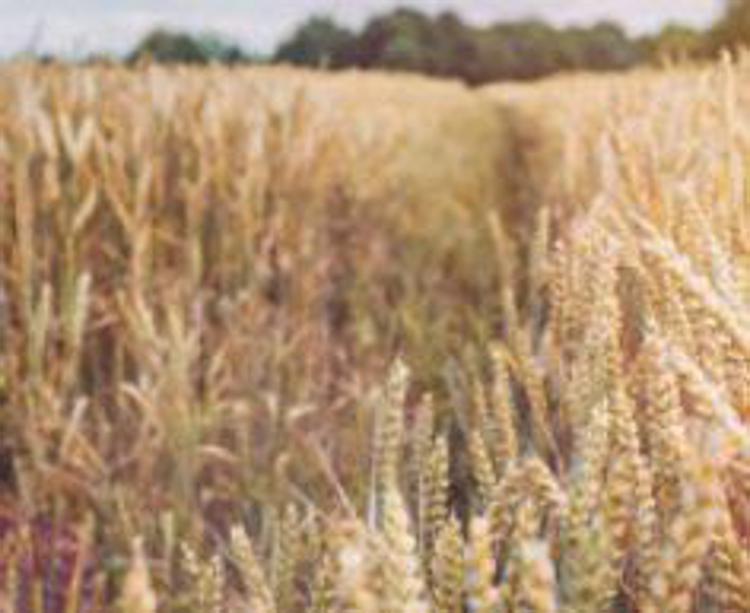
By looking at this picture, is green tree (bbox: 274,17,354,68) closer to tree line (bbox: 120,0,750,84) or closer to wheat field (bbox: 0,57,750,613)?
tree line (bbox: 120,0,750,84)

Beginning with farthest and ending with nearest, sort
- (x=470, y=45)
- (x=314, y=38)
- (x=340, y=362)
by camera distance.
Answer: (x=470, y=45)
(x=314, y=38)
(x=340, y=362)

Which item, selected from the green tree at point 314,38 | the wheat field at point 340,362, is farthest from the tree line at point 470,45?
the wheat field at point 340,362

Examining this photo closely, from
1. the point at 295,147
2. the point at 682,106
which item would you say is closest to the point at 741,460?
the point at 682,106

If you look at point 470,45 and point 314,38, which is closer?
point 314,38

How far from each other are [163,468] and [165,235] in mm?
750

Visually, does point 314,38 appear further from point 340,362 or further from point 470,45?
point 340,362

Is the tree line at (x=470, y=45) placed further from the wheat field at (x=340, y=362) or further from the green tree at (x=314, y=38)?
the wheat field at (x=340, y=362)

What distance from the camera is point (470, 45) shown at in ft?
152

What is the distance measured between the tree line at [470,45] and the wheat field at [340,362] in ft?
98.7

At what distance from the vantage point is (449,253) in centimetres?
684

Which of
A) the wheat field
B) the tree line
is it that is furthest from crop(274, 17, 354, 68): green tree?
the wheat field

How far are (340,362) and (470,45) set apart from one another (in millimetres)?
42581

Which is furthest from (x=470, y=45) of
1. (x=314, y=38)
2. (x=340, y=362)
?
(x=340, y=362)

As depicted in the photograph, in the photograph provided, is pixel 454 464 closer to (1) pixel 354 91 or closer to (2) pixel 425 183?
(2) pixel 425 183
